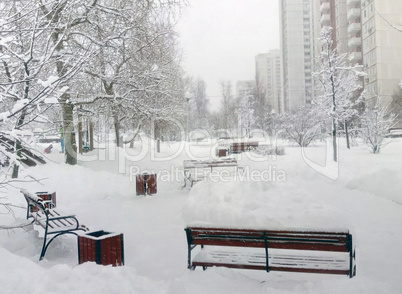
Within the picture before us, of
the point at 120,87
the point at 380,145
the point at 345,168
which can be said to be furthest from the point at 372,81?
the point at 120,87

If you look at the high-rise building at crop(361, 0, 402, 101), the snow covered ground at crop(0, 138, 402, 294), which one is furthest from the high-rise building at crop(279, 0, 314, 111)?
the snow covered ground at crop(0, 138, 402, 294)

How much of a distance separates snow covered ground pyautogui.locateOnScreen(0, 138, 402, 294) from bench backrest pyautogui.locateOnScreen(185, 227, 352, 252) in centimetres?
19

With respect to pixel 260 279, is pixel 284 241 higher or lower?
higher

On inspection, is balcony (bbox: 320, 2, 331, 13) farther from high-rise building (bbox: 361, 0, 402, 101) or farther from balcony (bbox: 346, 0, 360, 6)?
high-rise building (bbox: 361, 0, 402, 101)

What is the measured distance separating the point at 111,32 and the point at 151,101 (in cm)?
529

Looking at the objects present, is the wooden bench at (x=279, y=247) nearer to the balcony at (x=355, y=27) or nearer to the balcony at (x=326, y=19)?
the balcony at (x=355, y=27)

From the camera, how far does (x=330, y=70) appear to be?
20531mm

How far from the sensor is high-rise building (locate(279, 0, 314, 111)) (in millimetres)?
98756

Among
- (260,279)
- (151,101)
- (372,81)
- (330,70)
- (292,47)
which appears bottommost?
(260,279)

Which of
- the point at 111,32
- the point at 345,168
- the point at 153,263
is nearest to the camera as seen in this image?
the point at 153,263

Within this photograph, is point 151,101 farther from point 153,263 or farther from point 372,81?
point 372,81

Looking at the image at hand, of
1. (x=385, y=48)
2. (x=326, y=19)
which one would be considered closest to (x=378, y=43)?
(x=385, y=48)

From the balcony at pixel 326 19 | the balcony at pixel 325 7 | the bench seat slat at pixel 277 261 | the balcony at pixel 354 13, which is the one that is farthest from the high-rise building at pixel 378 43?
the bench seat slat at pixel 277 261

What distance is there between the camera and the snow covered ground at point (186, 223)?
14.3 ft
